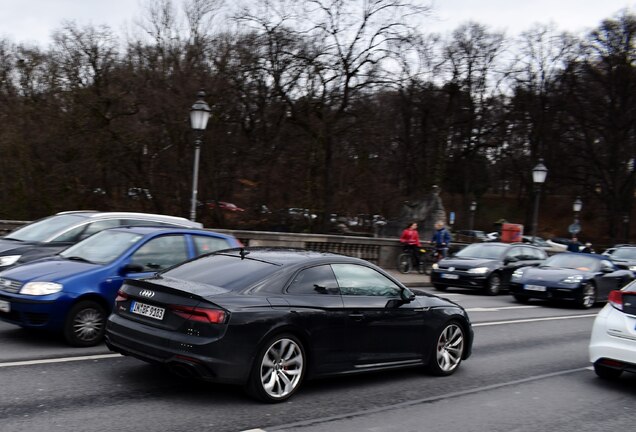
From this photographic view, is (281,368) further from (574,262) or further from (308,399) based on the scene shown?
(574,262)

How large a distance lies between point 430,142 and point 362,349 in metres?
47.0

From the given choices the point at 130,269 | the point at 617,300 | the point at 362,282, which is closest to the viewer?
the point at 362,282

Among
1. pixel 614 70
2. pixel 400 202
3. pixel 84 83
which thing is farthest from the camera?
pixel 614 70

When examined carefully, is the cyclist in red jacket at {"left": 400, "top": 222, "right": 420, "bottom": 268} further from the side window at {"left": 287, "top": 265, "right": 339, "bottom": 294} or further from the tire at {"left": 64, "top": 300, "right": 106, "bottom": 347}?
the side window at {"left": 287, "top": 265, "right": 339, "bottom": 294}

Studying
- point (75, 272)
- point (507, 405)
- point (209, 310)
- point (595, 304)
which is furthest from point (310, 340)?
point (595, 304)

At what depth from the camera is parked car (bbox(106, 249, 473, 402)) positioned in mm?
6090

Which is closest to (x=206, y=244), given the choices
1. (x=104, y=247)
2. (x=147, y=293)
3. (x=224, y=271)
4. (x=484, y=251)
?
(x=104, y=247)

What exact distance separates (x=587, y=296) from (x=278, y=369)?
12946 mm

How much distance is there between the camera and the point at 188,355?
604cm

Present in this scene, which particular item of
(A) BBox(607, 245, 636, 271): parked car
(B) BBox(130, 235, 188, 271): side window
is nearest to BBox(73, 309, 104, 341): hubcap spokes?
(B) BBox(130, 235, 188, 271): side window

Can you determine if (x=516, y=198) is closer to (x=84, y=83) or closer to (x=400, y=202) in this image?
(x=400, y=202)

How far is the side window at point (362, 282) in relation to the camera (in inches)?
285

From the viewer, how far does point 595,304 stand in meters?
18.3

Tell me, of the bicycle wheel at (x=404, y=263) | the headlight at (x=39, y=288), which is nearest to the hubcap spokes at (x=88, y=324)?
the headlight at (x=39, y=288)
